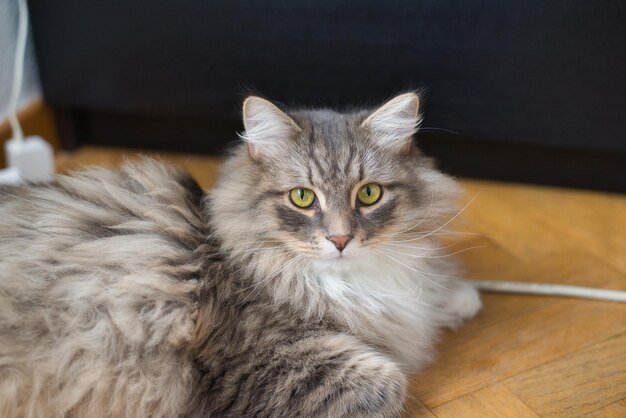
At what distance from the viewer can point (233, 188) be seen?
4.79 feet

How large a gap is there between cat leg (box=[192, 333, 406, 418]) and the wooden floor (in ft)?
0.53

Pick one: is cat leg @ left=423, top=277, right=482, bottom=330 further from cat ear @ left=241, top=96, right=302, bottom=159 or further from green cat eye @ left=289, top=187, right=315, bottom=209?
cat ear @ left=241, top=96, right=302, bottom=159

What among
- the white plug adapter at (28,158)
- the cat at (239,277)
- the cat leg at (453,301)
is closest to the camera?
the cat at (239,277)

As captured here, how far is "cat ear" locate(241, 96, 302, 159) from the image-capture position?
1397 millimetres

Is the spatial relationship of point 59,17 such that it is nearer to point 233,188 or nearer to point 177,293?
point 233,188

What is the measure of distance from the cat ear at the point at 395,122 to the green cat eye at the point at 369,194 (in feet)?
0.32

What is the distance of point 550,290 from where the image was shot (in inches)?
72.2

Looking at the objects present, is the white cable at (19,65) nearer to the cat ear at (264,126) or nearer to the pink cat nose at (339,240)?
the cat ear at (264,126)

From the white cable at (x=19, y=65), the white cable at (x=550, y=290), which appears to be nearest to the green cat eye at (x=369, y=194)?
the white cable at (x=550, y=290)

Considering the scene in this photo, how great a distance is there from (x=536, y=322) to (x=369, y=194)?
64 centimetres

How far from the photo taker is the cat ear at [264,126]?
1397mm

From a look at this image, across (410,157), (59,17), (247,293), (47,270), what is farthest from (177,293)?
(59,17)

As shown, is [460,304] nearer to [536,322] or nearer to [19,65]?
[536,322]

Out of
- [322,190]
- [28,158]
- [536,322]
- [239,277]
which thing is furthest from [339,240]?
[28,158]
